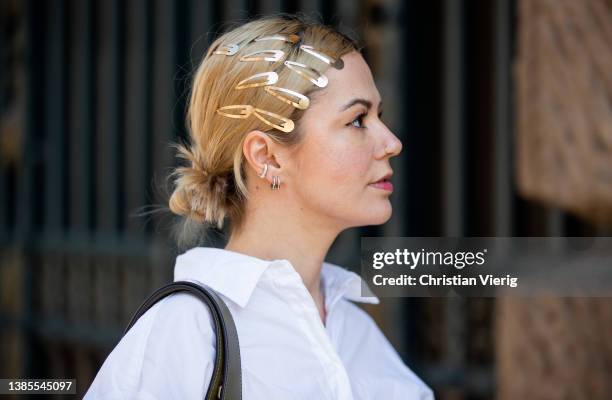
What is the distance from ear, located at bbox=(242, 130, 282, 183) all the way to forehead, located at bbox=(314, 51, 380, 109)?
12 cm

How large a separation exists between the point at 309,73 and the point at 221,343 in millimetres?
524

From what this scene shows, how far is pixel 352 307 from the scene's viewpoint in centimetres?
187

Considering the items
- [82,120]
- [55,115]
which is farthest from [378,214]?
[55,115]

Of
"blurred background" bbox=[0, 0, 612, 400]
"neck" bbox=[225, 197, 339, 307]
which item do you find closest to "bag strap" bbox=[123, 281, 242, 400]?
"neck" bbox=[225, 197, 339, 307]

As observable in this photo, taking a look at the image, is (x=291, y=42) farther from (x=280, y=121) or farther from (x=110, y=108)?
(x=110, y=108)

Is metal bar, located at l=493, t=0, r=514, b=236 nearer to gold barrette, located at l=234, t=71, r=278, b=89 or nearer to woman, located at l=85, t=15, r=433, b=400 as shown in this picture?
woman, located at l=85, t=15, r=433, b=400

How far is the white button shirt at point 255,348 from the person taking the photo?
1.44 metres

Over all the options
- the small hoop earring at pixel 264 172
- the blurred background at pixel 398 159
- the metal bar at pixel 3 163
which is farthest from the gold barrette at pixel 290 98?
the metal bar at pixel 3 163

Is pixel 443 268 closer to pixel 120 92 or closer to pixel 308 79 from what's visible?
pixel 308 79

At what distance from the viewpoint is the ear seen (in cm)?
164

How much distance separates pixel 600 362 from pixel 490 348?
86 cm

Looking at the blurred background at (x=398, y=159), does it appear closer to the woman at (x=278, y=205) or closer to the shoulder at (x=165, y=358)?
the woman at (x=278, y=205)

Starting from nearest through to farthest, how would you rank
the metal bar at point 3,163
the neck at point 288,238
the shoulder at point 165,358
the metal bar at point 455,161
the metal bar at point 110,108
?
the shoulder at point 165,358, the neck at point 288,238, the metal bar at point 455,161, the metal bar at point 110,108, the metal bar at point 3,163

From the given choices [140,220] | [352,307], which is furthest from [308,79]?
[140,220]
